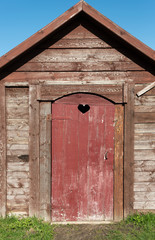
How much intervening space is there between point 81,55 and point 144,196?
10.2 feet

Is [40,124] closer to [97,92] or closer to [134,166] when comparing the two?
[97,92]

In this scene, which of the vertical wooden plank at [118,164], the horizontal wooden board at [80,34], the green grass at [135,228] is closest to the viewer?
the green grass at [135,228]

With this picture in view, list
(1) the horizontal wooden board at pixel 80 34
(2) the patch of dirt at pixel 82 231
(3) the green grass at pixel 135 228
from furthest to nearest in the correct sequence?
(1) the horizontal wooden board at pixel 80 34 → (2) the patch of dirt at pixel 82 231 → (3) the green grass at pixel 135 228

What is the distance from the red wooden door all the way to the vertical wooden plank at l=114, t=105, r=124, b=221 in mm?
87

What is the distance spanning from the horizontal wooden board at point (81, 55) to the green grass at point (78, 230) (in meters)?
3.16

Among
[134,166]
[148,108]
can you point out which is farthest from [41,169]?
[148,108]

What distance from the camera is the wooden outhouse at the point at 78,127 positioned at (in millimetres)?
3881

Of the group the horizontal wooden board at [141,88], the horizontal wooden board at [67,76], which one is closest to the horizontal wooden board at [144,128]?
the horizontal wooden board at [141,88]

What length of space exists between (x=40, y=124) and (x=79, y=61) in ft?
4.83

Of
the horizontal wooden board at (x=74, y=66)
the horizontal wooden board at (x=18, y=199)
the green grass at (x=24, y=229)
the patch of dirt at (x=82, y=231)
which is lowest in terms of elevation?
the patch of dirt at (x=82, y=231)

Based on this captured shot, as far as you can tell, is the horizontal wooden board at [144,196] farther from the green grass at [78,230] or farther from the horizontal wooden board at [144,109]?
the horizontal wooden board at [144,109]

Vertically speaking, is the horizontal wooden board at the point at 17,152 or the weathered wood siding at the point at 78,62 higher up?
the weathered wood siding at the point at 78,62

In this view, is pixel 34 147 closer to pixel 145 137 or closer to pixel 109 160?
pixel 109 160

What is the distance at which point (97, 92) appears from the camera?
12.8ft
